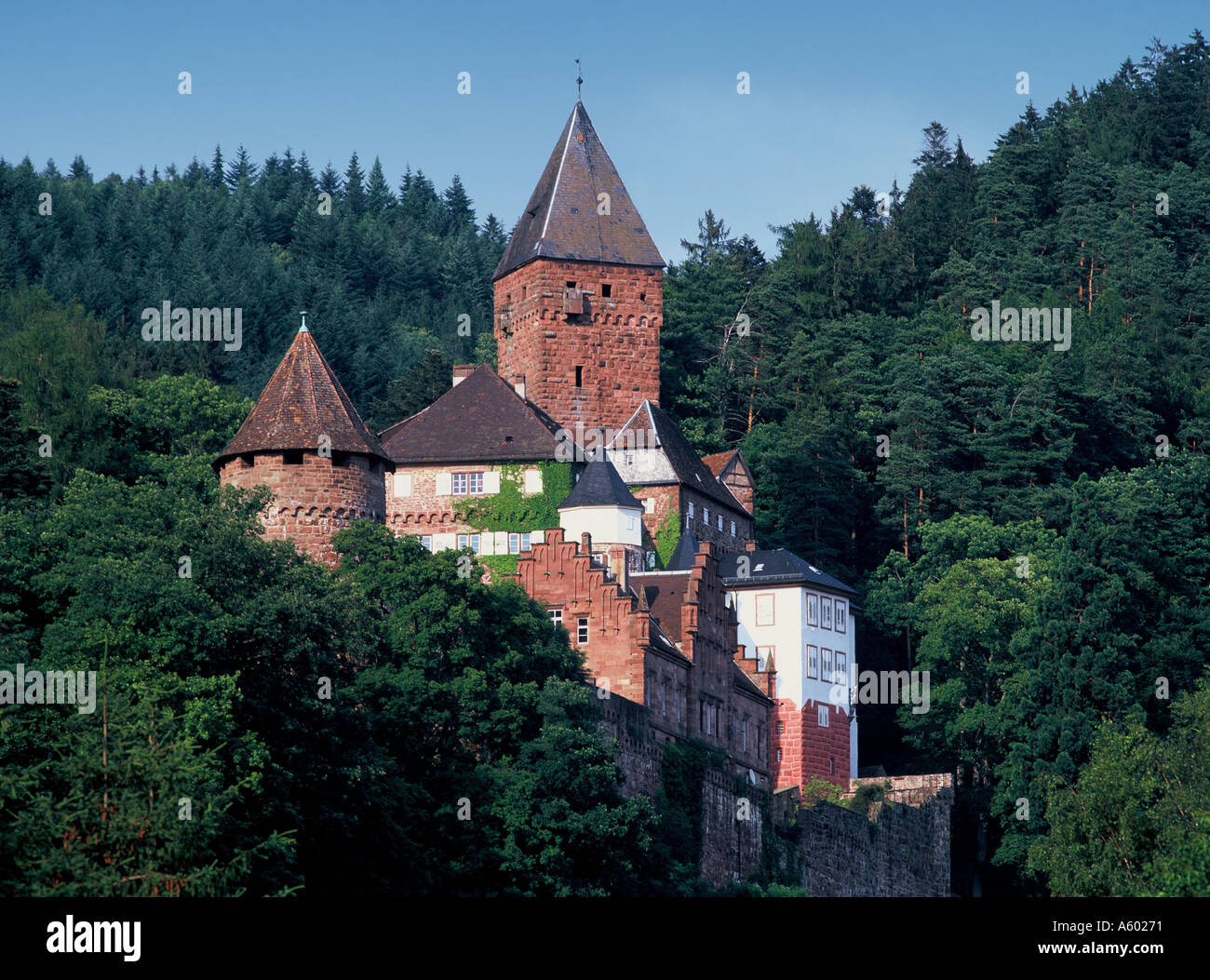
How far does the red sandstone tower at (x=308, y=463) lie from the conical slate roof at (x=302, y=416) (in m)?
0.02

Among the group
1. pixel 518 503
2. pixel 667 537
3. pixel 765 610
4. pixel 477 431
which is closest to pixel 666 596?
pixel 765 610

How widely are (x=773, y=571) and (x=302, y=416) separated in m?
22.9

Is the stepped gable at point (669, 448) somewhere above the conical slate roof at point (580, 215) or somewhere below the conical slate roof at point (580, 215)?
below

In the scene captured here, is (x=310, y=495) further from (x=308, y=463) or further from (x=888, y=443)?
(x=888, y=443)

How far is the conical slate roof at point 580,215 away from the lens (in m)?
80.3

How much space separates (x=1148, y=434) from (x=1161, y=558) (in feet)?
70.9

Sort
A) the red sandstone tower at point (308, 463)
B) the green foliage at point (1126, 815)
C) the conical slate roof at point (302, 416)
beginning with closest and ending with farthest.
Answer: the green foliage at point (1126, 815) → the red sandstone tower at point (308, 463) → the conical slate roof at point (302, 416)

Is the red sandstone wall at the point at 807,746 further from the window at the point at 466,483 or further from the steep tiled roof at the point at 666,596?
the window at the point at 466,483

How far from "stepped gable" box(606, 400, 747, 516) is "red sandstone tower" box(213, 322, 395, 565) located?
2181 centimetres

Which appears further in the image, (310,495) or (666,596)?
(666,596)

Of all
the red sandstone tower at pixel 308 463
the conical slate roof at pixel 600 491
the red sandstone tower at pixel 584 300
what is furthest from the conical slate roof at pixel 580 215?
the red sandstone tower at pixel 308 463

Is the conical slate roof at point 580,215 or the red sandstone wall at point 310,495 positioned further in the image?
the conical slate roof at point 580,215

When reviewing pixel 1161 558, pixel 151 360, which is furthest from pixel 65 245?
pixel 1161 558

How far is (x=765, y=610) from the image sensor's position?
235ft
